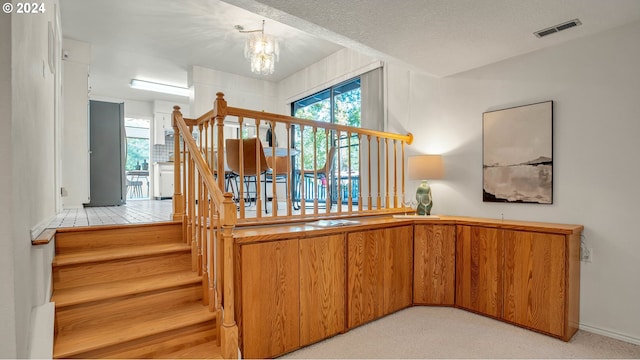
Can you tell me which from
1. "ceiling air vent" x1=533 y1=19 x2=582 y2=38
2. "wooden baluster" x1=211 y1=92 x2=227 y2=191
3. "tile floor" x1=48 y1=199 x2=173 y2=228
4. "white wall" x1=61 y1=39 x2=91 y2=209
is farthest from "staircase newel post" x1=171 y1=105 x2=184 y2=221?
"ceiling air vent" x1=533 y1=19 x2=582 y2=38

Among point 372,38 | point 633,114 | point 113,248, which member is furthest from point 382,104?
point 113,248

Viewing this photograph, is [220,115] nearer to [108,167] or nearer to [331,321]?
[331,321]

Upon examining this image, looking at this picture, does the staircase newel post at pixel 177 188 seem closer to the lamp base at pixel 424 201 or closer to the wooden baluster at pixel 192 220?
the wooden baluster at pixel 192 220

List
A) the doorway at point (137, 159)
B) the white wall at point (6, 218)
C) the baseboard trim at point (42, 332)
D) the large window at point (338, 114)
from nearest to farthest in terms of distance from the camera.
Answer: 1. the white wall at point (6, 218)
2. the baseboard trim at point (42, 332)
3. the large window at point (338, 114)
4. the doorway at point (137, 159)

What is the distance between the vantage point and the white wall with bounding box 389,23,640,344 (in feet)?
7.88

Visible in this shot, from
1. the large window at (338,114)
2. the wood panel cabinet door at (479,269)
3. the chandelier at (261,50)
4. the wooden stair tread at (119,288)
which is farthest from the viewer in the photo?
the large window at (338,114)

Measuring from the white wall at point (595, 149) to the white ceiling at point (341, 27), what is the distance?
0.18 m

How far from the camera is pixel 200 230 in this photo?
7.88 ft

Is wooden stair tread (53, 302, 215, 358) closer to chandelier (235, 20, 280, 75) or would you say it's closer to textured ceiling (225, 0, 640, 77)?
textured ceiling (225, 0, 640, 77)

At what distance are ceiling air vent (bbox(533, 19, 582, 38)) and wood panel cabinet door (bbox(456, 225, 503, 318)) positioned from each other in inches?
66.1

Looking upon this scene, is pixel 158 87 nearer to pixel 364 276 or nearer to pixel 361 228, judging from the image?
pixel 361 228

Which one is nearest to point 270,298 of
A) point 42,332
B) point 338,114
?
point 42,332

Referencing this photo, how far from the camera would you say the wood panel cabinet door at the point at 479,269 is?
280 centimetres

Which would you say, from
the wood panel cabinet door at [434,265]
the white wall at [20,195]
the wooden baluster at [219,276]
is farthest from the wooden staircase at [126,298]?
the wood panel cabinet door at [434,265]
